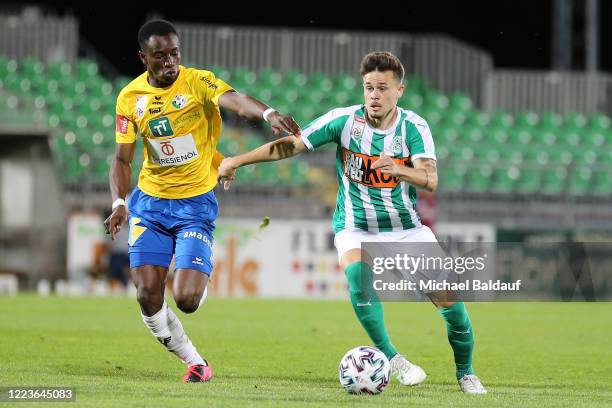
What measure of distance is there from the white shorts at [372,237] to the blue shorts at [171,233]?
0.93 m

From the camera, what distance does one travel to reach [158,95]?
8.38 metres

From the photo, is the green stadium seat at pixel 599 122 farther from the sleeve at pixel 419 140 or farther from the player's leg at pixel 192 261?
the player's leg at pixel 192 261

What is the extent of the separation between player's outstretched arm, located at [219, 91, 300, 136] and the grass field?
1.60 meters

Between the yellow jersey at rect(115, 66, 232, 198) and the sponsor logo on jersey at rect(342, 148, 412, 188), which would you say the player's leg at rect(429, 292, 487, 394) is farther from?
the yellow jersey at rect(115, 66, 232, 198)

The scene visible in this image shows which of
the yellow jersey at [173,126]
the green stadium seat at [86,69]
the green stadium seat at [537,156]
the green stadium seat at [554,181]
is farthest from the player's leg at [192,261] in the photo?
the green stadium seat at [537,156]

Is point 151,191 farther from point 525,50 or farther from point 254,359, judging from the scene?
point 525,50

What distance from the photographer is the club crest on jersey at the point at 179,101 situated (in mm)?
8372

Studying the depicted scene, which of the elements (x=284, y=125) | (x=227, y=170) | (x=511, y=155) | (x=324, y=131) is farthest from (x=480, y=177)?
(x=284, y=125)

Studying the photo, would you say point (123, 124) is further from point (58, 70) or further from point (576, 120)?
point (576, 120)

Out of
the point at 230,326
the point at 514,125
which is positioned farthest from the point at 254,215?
the point at 514,125

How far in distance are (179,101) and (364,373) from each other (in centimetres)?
223

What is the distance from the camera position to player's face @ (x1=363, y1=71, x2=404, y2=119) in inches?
319

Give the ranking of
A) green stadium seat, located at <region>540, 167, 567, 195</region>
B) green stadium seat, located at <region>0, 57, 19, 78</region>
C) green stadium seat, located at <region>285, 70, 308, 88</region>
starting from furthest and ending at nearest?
green stadium seat, located at <region>285, 70, 308, 88</region> → green stadium seat, located at <region>0, 57, 19, 78</region> → green stadium seat, located at <region>540, 167, 567, 195</region>

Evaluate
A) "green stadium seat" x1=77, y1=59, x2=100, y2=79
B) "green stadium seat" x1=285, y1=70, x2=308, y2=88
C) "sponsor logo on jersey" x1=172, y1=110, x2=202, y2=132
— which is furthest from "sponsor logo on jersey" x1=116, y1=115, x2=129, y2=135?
"green stadium seat" x1=285, y1=70, x2=308, y2=88
